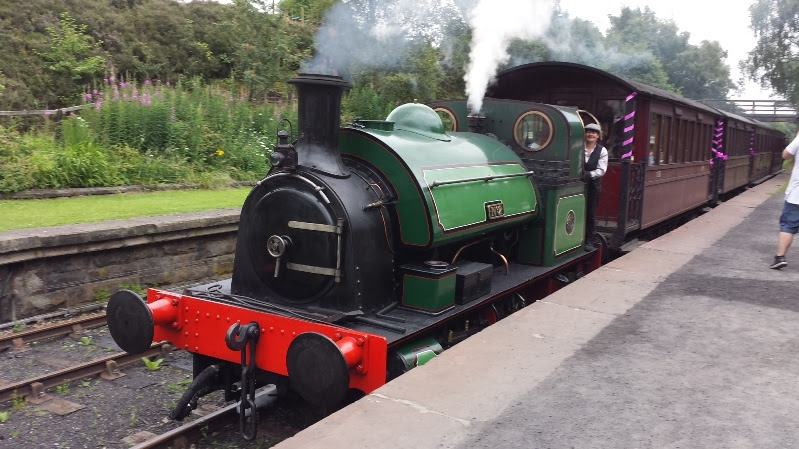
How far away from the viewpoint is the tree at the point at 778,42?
3942 cm

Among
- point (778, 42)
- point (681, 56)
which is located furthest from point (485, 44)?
point (681, 56)

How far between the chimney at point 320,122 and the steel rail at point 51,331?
308 centimetres

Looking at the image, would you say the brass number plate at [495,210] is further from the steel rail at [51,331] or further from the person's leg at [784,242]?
the steel rail at [51,331]

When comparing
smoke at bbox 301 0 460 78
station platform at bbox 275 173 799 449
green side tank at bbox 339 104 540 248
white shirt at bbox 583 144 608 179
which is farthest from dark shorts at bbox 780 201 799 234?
smoke at bbox 301 0 460 78

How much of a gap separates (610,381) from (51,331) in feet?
15.4

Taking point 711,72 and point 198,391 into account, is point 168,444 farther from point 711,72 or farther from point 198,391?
point 711,72

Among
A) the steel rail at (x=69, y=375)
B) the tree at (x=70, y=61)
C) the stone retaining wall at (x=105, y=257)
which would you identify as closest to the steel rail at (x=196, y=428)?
the steel rail at (x=69, y=375)

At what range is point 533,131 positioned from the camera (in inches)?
236

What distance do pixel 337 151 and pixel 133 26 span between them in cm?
1851

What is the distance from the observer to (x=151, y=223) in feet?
22.7

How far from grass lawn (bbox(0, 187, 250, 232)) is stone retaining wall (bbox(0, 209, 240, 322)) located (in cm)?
39

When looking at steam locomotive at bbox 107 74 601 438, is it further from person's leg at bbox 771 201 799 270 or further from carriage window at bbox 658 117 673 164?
carriage window at bbox 658 117 673 164

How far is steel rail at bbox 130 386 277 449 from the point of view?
12.5 ft

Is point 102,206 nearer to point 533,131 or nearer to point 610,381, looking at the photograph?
point 533,131
